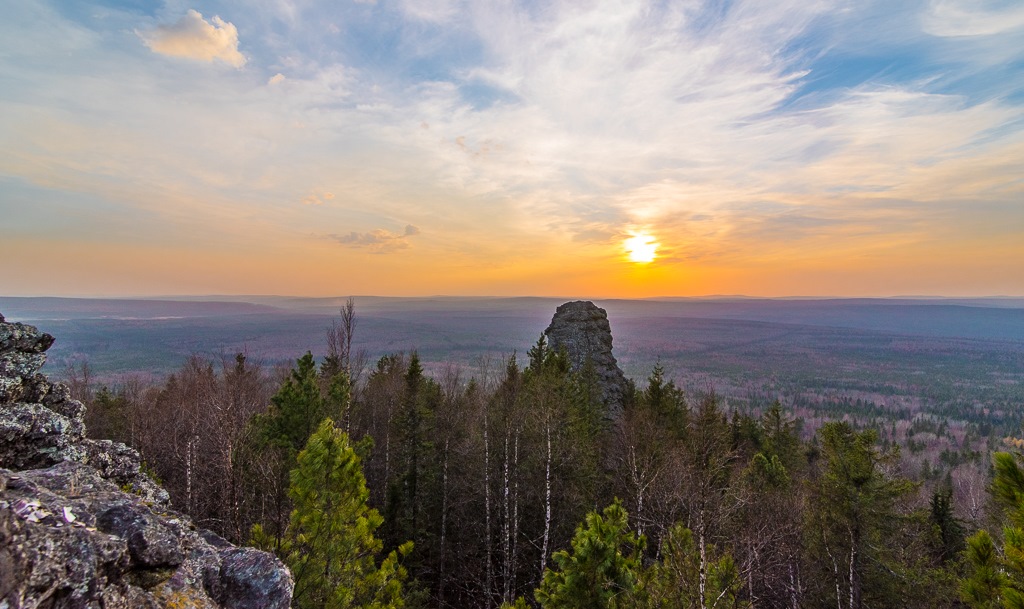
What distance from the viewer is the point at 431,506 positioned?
23.2 m

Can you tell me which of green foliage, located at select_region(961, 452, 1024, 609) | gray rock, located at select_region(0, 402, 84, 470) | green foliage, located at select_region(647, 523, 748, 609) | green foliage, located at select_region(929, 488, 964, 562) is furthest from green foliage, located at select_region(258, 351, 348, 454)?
green foliage, located at select_region(929, 488, 964, 562)

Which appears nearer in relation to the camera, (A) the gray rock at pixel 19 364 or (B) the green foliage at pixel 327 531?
(A) the gray rock at pixel 19 364

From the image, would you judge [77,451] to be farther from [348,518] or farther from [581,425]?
[581,425]

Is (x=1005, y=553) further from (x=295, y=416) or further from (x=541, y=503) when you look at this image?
(x=295, y=416)

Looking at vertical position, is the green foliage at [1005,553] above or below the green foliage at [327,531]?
above

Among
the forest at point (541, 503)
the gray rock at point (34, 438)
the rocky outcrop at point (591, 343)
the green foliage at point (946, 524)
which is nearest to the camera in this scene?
the gray rock at point (34, 438)

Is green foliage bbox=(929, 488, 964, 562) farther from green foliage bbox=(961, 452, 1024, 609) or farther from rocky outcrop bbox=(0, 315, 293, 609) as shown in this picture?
rocky outcrop bbox=(0, 315, 293, 609)

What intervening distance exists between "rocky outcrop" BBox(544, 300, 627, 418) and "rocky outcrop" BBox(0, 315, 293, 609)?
33.0 m

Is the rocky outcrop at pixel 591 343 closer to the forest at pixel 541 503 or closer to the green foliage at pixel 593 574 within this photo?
the forest at pixel 541 503

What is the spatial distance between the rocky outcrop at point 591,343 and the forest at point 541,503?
7706mm

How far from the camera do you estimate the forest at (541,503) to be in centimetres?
950

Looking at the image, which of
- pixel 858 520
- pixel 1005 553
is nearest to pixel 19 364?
pixel 1005 553

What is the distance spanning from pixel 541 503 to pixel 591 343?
971 inches

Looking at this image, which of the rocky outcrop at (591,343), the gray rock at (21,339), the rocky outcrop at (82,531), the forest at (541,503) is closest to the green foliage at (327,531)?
the forest at (541,503)
